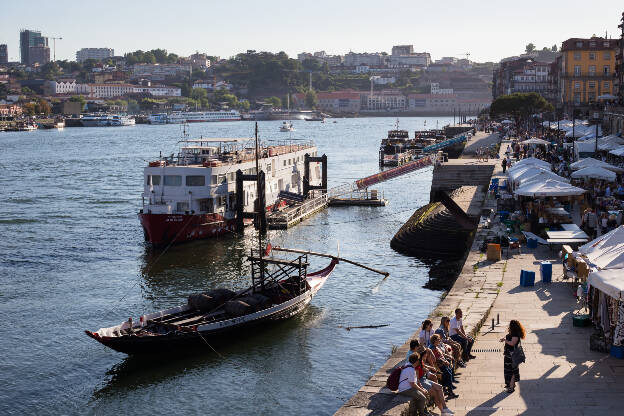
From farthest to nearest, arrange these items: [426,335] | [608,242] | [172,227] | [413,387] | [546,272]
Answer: [172,227]
[546,272]
[608,242]
[426,335]
[413,387]

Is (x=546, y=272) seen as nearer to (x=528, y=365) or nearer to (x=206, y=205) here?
(x=528, y=365)

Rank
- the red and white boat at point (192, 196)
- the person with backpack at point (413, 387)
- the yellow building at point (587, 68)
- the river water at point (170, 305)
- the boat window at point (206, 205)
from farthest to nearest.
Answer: the yellow building at point (587, 68) < the boat window at point (206, 205) < the red and white boat at point (192, 196) < the river water at point (170, 305) < the person with backpack at point (413, 387)

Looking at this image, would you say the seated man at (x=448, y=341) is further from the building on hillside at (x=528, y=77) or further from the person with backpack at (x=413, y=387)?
the building on hillside at (x=528, y=77)

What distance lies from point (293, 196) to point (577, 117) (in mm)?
59425

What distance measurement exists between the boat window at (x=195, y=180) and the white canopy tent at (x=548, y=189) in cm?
1767

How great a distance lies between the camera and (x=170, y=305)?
30688 millimetres

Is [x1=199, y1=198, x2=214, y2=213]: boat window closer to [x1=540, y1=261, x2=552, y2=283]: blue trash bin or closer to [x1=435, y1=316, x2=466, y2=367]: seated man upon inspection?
[x1=540, y1=261, x2=552, y2=283]: blue trash bin

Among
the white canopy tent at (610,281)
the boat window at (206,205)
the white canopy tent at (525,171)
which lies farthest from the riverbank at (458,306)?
the boat window at (206,205)

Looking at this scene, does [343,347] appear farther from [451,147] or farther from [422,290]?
[451,147]

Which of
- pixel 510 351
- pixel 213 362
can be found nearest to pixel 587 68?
pixel 213 362

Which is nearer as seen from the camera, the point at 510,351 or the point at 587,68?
the point at 510,351

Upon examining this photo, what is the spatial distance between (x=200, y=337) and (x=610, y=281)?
1217cm

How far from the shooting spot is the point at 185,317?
24.7m

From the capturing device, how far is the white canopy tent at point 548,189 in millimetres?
31891
